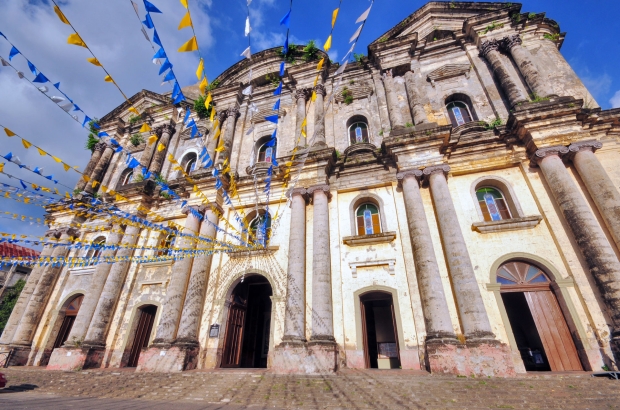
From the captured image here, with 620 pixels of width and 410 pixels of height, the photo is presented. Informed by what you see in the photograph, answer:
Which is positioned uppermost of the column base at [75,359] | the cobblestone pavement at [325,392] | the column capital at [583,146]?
the column capital at [583,146]

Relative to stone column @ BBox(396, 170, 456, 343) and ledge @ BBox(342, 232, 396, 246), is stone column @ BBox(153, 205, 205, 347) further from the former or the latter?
stone column @ BBox(396, 170, 456, 343)

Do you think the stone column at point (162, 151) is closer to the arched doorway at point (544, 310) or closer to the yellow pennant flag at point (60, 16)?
the yellow pennant flag at point (60, 16)

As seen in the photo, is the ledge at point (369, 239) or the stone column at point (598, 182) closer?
the stone column at point (598, 182)

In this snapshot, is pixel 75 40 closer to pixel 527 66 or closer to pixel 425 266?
pixel 425 266

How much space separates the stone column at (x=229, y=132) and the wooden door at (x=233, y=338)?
6652 mm

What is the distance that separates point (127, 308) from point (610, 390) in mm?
14881

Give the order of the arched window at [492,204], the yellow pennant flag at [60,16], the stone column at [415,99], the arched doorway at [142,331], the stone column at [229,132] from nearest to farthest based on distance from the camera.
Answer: the yellow pennant flag at [60,16] < the arched window at [492,204] < the arched doorway at [142,331] < the stone column at [415,99] < the stone column at [229,132]

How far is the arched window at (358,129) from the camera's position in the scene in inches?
559

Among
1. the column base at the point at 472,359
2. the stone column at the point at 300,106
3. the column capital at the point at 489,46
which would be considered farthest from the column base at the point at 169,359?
the column capital at the point at 489,46

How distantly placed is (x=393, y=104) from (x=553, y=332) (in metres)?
9.78

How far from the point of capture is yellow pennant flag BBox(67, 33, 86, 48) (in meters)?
4.20

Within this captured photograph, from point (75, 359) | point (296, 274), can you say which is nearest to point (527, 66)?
point (296, 274)

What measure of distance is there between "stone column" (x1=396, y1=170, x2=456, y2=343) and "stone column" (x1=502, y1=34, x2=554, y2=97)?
5621mm

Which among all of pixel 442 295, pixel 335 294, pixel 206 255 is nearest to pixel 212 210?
pixel 206 255
